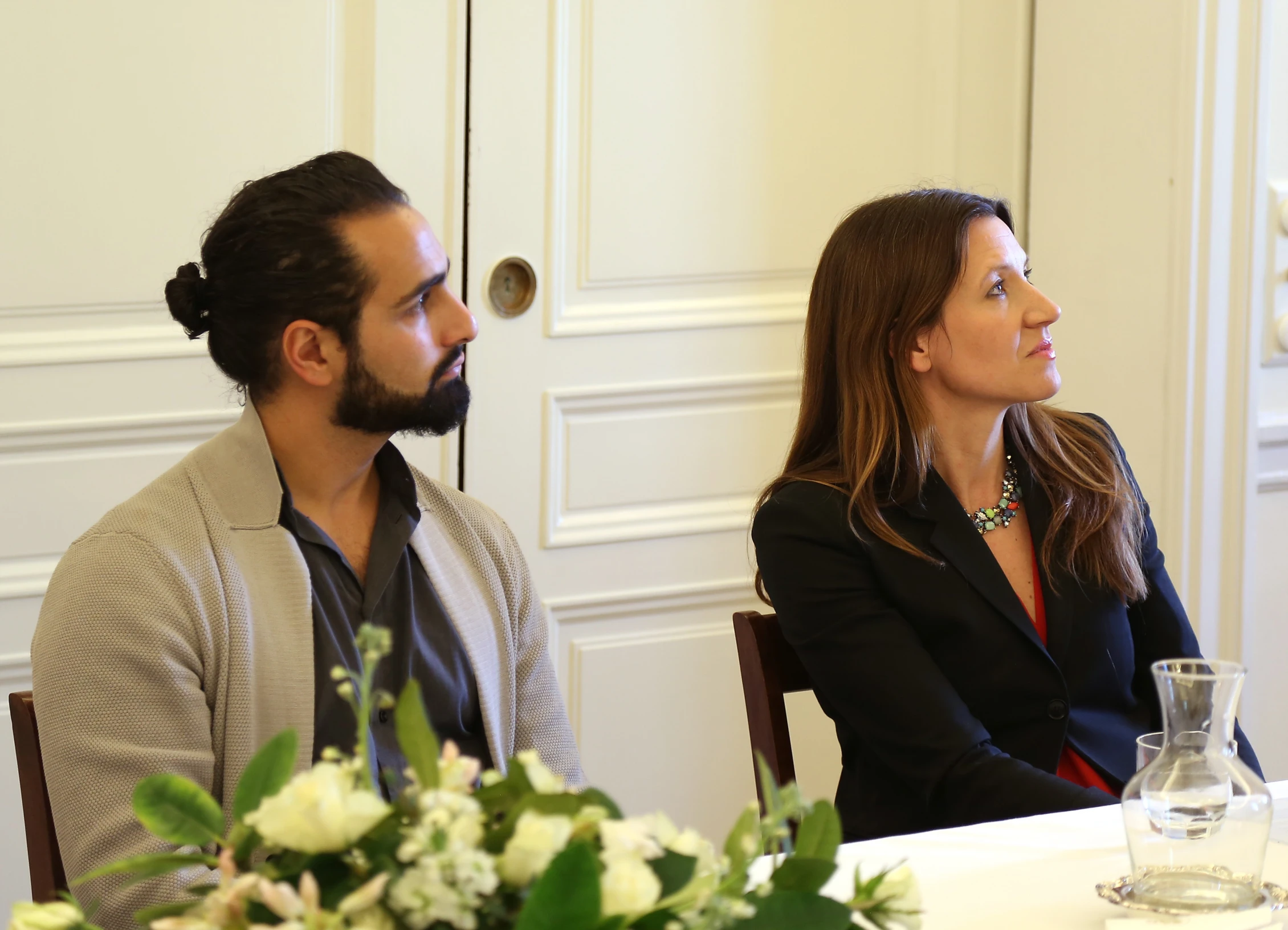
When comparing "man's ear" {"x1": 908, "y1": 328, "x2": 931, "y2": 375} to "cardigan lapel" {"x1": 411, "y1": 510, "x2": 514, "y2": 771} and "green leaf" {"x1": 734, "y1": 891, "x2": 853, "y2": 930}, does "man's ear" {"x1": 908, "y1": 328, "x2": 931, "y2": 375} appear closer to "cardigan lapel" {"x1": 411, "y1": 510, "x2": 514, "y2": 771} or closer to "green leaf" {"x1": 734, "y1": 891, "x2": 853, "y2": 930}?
"cardigan lapel" {"x1": 411, "y1": 510, "x2": 514, "y2": 771}

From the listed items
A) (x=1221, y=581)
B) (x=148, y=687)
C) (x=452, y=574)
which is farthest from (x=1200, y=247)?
(x=148, y=687)

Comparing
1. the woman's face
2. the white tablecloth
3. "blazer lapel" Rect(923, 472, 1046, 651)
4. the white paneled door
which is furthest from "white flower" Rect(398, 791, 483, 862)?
the white paneled door

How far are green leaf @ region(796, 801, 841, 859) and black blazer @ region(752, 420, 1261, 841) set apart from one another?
3.23 ft

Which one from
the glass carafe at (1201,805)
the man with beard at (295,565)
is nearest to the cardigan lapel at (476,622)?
A: the man with beard at (295,565)

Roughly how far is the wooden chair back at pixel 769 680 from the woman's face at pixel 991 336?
0.38 m

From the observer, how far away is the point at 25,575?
2.23m

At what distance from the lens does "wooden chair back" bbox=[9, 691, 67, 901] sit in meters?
1.33

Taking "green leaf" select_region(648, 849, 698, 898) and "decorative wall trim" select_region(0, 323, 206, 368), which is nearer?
"green leaf" select_region(648, 849, 698, 898)

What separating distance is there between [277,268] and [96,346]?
0.75m

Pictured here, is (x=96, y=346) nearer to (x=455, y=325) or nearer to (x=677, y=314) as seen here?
(x=455, y=325)

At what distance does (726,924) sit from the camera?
0.65 m

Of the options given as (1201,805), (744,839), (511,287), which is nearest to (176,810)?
(744,839)

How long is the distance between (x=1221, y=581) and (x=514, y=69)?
150cm

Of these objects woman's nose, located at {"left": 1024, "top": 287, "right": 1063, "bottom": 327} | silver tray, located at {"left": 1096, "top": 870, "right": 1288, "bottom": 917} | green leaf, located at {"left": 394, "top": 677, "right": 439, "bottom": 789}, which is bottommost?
silver tray, located at {"left": 1096, "top": 870, "right": 1288, "bottom": 917}
